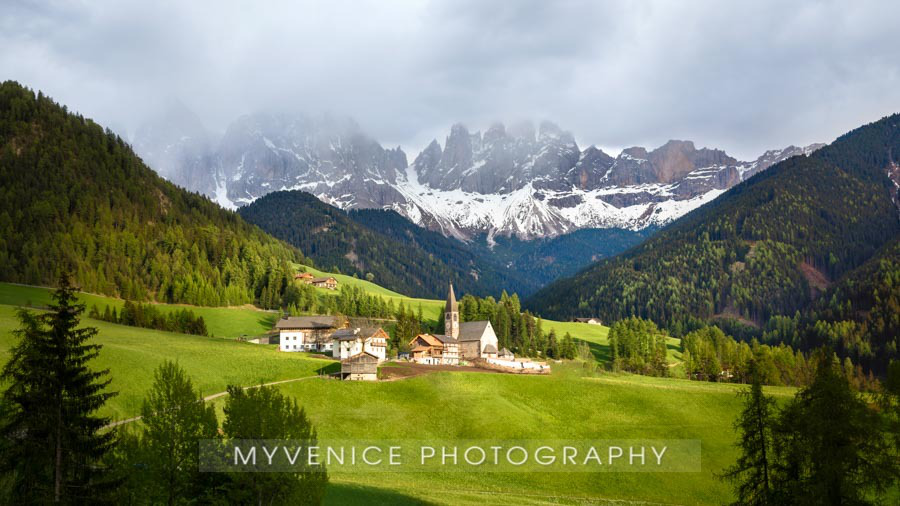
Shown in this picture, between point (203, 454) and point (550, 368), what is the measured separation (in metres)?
96.1

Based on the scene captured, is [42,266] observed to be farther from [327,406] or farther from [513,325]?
[513,325]

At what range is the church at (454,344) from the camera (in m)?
130

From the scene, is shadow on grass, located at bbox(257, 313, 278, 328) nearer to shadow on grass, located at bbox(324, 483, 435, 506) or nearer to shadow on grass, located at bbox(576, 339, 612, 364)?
shadow on grass, located at bbox(576, 339, 612, 364)

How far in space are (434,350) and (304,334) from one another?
28.7 metres

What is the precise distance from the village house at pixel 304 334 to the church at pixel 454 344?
61.7 feet

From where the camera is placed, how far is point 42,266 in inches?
5699

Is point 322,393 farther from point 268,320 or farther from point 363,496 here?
point 268,320

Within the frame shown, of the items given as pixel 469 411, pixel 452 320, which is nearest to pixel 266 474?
pixel 469 411

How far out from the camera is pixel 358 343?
384 ft

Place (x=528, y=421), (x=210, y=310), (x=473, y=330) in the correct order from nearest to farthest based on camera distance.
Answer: (x=528, y=421)
(x=473, y=330)
(x=210, y=310)

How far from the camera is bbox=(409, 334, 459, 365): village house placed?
12850 centimetres

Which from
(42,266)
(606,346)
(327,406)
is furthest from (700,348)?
(42,266)

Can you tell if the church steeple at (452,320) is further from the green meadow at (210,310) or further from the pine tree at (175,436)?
the pine tree at (175,436)

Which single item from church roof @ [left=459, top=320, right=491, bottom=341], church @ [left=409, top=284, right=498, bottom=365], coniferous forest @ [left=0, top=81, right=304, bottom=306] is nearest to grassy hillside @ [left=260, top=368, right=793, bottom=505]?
church @ [left=409, top=284, right=498, bottom=365]
